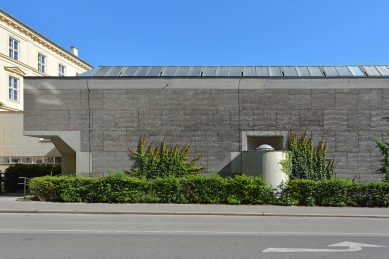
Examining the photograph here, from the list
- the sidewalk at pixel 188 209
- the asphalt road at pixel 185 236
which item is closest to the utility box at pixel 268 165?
the sidewalk at pixel 188 209

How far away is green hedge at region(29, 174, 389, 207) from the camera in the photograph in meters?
14.8

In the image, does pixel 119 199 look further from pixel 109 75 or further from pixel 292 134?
pixel 292 134

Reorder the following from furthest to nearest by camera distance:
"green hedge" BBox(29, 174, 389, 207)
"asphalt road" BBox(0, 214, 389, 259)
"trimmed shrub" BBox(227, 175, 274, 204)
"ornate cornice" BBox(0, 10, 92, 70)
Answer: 1. "ornate cornice" BBox(0, 10, 92, 70)
2. "trimmed shrub" BBox(227, 175, 274, 204)
3. "green hedge" BBox(29, 174, 389, 207)
4. "asphalt road" BBox(0, 214, 389, 259)

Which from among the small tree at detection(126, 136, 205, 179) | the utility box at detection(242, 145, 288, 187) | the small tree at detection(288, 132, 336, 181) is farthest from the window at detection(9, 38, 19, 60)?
the small tree at detection(288, 132, 336, 181)

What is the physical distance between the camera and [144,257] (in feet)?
22.2

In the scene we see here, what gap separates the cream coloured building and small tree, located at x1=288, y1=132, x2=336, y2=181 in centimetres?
1891

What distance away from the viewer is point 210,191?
596 inches

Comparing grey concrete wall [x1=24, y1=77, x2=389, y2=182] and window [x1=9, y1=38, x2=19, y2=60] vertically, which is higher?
window [x1=9, y1=38, x2=19, y2=60]

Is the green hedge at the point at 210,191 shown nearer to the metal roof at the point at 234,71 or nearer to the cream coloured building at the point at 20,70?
the metal roof at the point at 234,71

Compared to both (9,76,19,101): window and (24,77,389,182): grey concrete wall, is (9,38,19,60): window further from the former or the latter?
(24,77,389,182): grey concrete wall

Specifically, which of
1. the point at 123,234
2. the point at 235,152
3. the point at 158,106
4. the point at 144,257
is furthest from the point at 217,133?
the point at 144,257

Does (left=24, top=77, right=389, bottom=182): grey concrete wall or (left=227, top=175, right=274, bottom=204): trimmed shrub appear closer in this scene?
(left=227, top=175, right=274, bottom=204): trimmed shrub

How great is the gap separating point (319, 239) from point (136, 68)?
56.0ft

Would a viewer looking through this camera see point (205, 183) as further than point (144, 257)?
Yes
